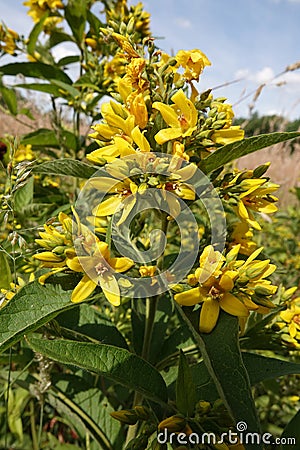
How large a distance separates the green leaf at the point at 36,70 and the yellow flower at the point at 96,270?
4.29 feet

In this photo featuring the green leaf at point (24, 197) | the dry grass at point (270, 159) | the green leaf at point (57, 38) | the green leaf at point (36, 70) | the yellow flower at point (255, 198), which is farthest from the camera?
the dry grass at point (270, 159)

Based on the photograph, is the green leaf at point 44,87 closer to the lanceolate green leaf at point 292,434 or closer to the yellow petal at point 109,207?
the yellow petal at point 109,207

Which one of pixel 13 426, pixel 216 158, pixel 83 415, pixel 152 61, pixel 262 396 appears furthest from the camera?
pixel 262 396

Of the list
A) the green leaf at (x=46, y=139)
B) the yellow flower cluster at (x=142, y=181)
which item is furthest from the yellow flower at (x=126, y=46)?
the green leaf at (x=46, y=139)

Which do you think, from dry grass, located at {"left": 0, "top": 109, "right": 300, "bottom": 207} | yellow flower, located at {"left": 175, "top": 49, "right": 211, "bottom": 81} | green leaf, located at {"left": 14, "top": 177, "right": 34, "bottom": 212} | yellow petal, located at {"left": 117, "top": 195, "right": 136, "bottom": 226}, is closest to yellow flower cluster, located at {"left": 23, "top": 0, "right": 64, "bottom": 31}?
dry grass, located at {"left": 0, "top": 109, "right": 300, "bottom": 207}

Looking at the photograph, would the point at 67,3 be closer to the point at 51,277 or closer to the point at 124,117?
the point at 124,117

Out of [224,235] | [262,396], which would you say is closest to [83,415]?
[224,235]

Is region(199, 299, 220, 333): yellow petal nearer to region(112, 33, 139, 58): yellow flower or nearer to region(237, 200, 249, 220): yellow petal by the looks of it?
region(237, 200, 249, 220): yellow petal

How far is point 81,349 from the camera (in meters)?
0.81

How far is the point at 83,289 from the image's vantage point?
82 cm

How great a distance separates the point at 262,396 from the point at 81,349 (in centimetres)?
147

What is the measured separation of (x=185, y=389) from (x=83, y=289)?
29cm

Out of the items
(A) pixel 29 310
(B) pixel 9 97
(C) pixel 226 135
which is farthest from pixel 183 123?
(B) pixel 9 97

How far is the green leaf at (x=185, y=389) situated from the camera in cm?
83
